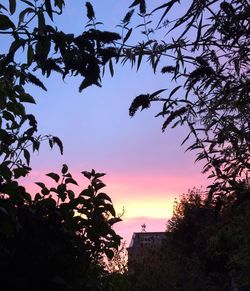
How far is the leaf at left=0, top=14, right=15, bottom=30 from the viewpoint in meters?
2.07

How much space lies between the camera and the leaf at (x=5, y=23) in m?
2.07

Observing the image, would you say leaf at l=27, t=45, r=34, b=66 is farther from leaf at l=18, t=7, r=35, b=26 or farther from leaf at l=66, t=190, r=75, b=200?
leaf at l=66, t=190, r=75, b=200

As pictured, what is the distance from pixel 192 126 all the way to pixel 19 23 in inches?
62.3

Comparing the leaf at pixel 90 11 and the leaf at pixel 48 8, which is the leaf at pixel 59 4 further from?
the leaf at pixel 90 11

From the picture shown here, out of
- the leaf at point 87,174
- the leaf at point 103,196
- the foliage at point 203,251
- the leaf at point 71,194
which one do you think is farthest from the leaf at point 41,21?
the foliage at point 203,251

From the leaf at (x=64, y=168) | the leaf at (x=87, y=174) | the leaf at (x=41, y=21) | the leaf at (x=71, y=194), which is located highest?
the leaf at (x=87, y=174)

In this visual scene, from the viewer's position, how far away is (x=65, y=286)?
430 centimetres

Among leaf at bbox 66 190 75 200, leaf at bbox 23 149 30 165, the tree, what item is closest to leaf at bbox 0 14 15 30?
the tree

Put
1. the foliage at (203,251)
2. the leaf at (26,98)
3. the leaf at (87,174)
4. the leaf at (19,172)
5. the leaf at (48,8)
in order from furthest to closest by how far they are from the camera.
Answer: the foliage at (203,251)
the leaf at (87,174)
the leaf at (19,172)
the leaf at (26,98)
the leaf at (48,8)

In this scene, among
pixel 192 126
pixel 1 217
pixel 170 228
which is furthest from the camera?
pixel 170 228

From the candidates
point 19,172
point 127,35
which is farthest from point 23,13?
point 19,172

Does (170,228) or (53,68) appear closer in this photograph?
(53,68)

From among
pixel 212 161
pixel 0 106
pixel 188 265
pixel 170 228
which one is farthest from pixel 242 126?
pixel 170 228

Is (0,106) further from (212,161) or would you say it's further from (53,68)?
(212,161)
